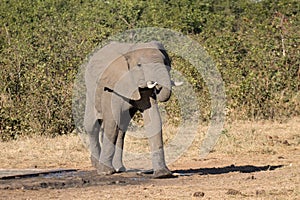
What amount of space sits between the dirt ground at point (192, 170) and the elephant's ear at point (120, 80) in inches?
37.9

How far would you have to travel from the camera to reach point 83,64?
46.6 feet

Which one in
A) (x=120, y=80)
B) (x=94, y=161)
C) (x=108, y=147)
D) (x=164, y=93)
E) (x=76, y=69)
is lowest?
(x=94, y=161)

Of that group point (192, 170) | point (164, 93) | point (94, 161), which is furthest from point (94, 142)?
point (164, 93)

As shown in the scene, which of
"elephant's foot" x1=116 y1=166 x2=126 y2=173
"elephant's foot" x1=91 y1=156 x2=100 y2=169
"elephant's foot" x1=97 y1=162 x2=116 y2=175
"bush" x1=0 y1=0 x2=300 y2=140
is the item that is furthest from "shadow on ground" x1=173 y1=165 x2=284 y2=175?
"bush" x1=0 y1=0 x2=300 y2=140

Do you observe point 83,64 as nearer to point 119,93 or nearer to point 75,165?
point 75,165

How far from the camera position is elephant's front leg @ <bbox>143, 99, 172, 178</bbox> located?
8656mm

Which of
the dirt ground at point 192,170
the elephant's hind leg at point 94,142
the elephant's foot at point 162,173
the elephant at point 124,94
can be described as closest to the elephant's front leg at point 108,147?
the elephant at point 124,94

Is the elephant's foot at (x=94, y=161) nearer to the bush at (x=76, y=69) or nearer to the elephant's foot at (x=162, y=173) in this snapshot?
the elephant's foot at (x=162, y=173)

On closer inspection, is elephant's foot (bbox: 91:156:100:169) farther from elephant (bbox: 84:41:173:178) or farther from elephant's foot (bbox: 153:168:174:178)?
elephant's foot (bbox: 153:168:174:178)

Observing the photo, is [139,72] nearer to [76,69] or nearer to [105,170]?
[105,170]

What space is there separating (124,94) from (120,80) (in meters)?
0.21

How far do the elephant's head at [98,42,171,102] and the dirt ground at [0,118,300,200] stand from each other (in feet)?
3.26

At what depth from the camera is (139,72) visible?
891cm

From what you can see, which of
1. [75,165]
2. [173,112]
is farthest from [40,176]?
[173,112]
